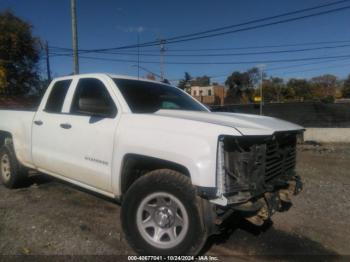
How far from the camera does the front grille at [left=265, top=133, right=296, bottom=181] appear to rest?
3.23 metres

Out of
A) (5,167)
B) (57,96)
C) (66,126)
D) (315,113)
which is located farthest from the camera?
(315,113)

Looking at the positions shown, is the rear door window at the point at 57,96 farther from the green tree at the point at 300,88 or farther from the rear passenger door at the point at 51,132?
the green tree at the point at 300,88

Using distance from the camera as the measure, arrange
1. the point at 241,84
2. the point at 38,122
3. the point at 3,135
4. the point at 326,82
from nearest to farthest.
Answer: the point at 38,122 < the point at 3,135 < the point at 241,84 < the point at 326,82

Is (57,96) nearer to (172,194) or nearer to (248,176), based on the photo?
(172,194)

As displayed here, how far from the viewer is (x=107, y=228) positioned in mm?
4094

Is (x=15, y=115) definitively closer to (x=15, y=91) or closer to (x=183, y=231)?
(x=183, y=231)

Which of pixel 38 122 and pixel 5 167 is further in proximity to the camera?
pixel 5 167

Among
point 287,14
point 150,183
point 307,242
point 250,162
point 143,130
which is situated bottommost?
point 307,242

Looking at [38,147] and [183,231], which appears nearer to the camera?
[183,231]

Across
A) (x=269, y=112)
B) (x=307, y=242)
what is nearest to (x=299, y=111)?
(x=269, y=112)

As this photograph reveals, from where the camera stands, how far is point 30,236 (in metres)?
3.82

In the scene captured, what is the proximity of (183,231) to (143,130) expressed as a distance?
106cm

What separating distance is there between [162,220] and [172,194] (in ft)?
1.13

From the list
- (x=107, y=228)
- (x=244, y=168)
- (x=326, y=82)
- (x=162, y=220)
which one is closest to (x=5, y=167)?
(x=107, y=228)
